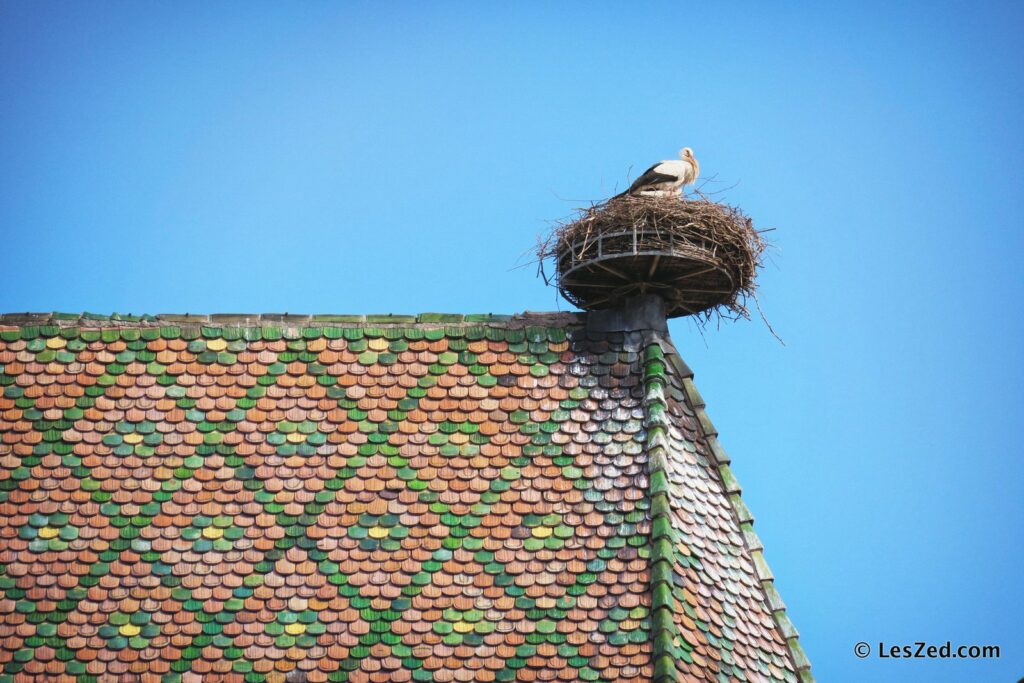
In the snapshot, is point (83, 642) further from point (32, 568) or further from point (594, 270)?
point (594, 270)

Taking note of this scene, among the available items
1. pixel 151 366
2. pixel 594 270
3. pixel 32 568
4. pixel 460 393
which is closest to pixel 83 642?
pixel 32 568

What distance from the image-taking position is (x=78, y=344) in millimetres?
16297

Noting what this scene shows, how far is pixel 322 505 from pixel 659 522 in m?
2.91

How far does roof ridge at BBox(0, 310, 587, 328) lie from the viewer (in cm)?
1652

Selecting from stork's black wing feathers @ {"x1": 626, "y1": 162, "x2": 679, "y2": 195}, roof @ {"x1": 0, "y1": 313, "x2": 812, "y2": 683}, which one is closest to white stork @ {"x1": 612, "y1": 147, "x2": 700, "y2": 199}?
stork's black wing feathers @ {"x1": 626, "y1": 162, "x2": 679, "y2": 195}

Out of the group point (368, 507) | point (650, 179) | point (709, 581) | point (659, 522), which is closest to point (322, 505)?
point (368, 507)

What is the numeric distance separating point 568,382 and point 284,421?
262cm

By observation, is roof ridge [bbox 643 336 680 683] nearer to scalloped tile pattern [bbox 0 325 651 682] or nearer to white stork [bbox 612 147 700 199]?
scalloped tile pattern [bbox 0 325 651 682]

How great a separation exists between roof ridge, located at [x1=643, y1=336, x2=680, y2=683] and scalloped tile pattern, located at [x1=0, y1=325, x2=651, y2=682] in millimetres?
123

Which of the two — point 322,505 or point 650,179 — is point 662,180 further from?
point 322,505

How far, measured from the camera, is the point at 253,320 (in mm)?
16547

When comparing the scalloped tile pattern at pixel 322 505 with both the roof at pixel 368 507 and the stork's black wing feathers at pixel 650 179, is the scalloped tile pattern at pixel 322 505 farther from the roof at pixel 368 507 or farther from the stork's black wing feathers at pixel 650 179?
the stork's black wing feathers at pixel 650 179

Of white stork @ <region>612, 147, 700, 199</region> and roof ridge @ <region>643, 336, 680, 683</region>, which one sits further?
white stork @ <region>612, 147, 700, 199</region>

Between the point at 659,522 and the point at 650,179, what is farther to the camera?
the point at 650,179
